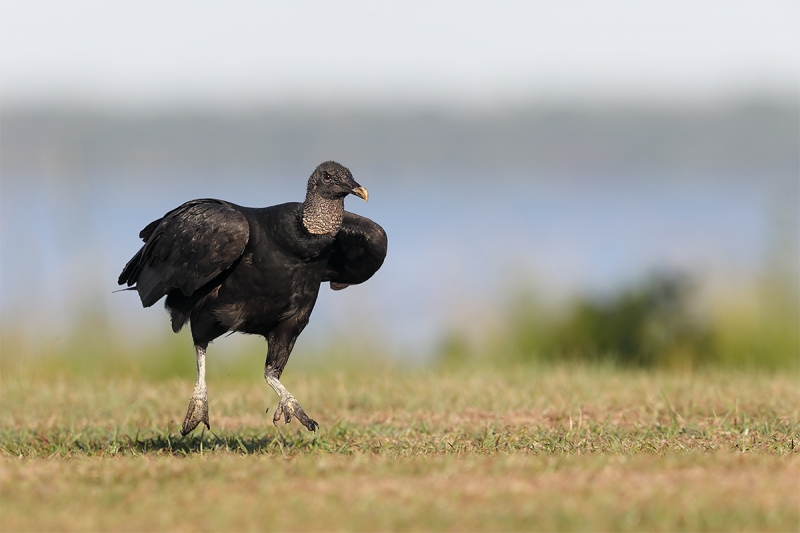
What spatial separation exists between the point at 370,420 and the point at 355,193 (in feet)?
5.22

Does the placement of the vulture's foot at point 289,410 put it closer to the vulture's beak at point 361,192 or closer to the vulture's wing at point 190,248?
the vulture's wing at point 190,248

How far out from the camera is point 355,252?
7.23m

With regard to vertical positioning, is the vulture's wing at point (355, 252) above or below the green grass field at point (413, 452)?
above

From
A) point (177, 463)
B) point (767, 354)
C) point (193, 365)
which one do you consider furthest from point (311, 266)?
point (767, 354)

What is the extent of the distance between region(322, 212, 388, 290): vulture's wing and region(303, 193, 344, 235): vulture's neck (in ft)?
1.56


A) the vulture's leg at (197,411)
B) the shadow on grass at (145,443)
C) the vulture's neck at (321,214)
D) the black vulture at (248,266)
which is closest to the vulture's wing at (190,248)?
the black vulture at (248,266)

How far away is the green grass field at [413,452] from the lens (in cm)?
411

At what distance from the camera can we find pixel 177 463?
508 centimetres

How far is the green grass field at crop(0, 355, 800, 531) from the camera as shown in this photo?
411 cm

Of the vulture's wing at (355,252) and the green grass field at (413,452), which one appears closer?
the green grass field at (413,452)

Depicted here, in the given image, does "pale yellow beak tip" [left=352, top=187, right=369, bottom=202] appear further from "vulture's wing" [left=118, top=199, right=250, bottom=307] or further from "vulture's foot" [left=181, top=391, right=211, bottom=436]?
"vulture's foot" [left=181, top=391, right=211, bottom=436]

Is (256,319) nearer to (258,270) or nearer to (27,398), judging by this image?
(258,270)

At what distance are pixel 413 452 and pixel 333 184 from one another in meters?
1.69

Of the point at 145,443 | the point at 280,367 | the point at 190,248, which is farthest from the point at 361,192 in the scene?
the point at 145,443
